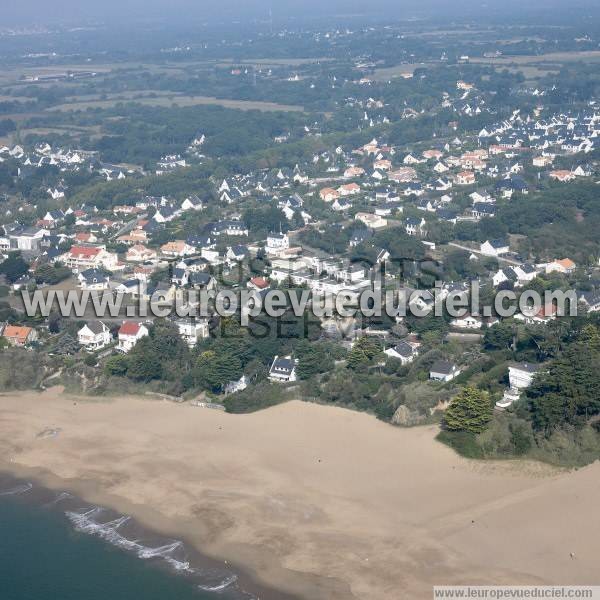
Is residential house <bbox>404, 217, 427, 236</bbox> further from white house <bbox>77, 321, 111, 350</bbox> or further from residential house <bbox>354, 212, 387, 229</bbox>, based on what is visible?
white house <bbox>77, 321, 111, 350</bbox>

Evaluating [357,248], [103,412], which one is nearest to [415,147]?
[357,248]

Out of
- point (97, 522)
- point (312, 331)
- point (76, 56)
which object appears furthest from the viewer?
point (76, 56)

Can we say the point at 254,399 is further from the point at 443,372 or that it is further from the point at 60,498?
the point at 60,498

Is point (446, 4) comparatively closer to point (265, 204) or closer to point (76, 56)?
point (76, 56)

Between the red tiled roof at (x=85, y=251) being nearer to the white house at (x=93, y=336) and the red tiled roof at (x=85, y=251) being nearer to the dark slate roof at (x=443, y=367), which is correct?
the white house at (x=93, y=336)

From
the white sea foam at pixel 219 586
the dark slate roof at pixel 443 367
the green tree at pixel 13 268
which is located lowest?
the white sea foam at pixel 219 586

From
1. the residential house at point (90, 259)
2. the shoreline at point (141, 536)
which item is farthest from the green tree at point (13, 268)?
the shoreline at point (141, 536)

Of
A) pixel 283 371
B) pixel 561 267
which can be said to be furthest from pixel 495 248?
pixel 283 371
